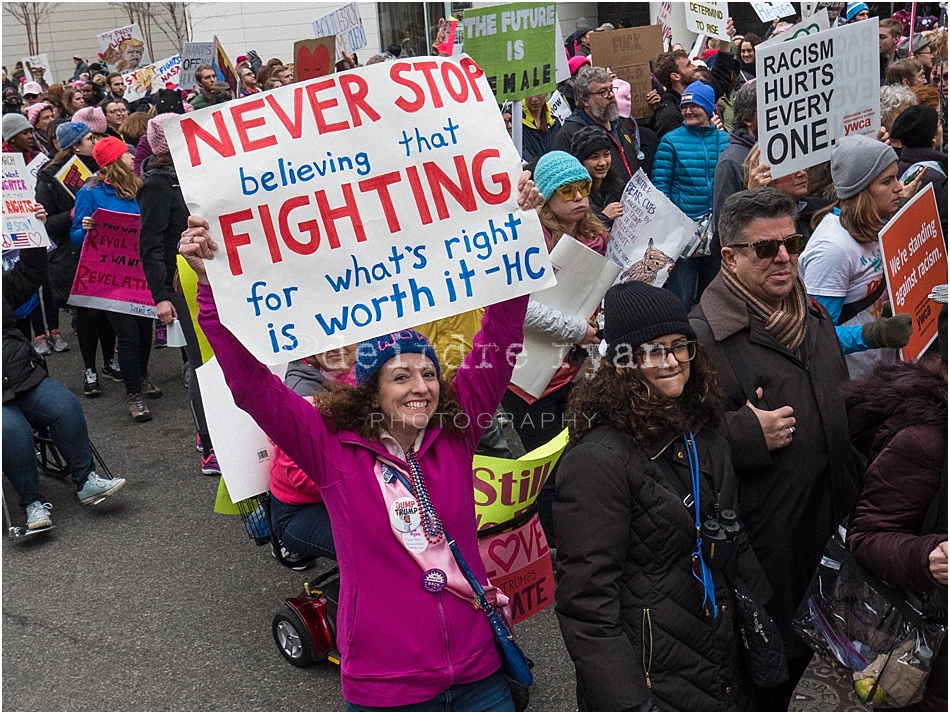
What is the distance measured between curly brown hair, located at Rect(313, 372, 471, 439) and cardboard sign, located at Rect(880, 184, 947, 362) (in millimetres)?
1797

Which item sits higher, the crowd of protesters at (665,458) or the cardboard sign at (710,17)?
the cardboard sign at (710,17)

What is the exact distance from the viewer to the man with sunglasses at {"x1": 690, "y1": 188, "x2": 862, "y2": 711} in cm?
319

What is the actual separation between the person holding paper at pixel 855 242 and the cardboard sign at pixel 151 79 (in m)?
12.7

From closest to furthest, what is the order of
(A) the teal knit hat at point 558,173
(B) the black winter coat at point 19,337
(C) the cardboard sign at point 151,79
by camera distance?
(A) the teal knit hat at point 558,173, (B) the black winter coat at point 19,337, (C) the cardboard sign at point 151,79

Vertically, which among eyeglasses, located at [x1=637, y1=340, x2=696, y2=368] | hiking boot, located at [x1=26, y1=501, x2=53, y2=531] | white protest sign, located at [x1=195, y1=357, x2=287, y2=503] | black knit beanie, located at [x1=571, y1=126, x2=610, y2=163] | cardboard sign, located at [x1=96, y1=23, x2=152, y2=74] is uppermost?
cardboard sign, located at [x1=96, y1=23, x2=152, y2=74]

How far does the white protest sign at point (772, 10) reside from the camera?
10967mm

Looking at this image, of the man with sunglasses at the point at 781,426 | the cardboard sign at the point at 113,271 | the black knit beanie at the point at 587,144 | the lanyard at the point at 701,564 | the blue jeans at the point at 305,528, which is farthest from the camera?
the cardboard sign at the point at 113,271

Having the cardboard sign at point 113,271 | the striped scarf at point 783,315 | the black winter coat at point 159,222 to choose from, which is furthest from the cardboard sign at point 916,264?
the cardboard sign at point 113,271

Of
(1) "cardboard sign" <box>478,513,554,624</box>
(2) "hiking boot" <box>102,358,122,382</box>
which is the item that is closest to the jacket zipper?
(1) "cardboard sign" <box>478,513,554,624</box>

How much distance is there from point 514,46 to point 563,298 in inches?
104

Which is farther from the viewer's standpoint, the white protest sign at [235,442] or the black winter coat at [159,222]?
the black winter coat at [159,222]

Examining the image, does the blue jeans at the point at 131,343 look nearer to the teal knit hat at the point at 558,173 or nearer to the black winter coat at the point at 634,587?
the teal knit hat at the point at 558,173

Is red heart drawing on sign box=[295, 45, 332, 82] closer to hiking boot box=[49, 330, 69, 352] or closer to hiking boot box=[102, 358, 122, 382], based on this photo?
hiking boot box=[102, 358, 122, 382]

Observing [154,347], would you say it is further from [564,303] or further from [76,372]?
[564,303]
